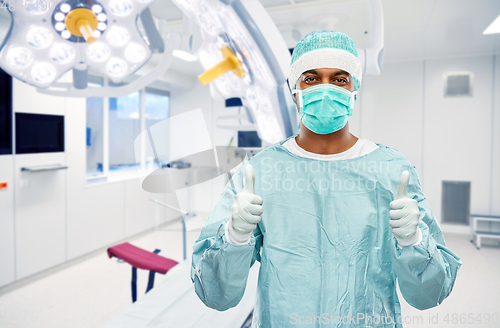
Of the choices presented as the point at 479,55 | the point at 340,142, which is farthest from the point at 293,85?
the point at 479,55

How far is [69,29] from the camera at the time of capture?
116 cm

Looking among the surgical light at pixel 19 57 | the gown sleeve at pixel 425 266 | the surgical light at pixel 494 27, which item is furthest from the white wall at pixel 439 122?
the surgical light at pixel 19 57

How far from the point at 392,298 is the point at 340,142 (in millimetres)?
470

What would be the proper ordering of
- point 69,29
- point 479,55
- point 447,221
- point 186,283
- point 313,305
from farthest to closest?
point 447,221, point 479,55, point 186,283, point 69,29, point 313,305

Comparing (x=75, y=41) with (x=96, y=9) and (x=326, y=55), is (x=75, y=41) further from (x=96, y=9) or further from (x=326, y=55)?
(x=326, y=55)

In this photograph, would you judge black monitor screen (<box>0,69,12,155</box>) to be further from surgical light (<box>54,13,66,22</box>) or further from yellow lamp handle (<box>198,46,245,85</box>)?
yellow lamp handle (<box>198,46,245,85</box>)

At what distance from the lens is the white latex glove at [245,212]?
0.75 metres

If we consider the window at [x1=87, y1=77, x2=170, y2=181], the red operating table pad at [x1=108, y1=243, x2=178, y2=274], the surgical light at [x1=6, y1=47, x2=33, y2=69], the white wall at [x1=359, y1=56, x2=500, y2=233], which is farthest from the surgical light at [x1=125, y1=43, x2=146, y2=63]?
the white wall at [x1=359, y1=56, x2=500, y2=233]

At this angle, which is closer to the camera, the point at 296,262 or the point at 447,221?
the point at 296,262

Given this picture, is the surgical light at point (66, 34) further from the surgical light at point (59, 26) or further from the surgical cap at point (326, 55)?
the surgical cap at point (326, 55)

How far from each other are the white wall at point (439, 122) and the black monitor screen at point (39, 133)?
3910 millimetres

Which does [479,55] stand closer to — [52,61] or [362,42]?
[362,42]

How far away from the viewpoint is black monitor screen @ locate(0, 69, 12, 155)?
2.79 m

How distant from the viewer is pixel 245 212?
2.46ft
